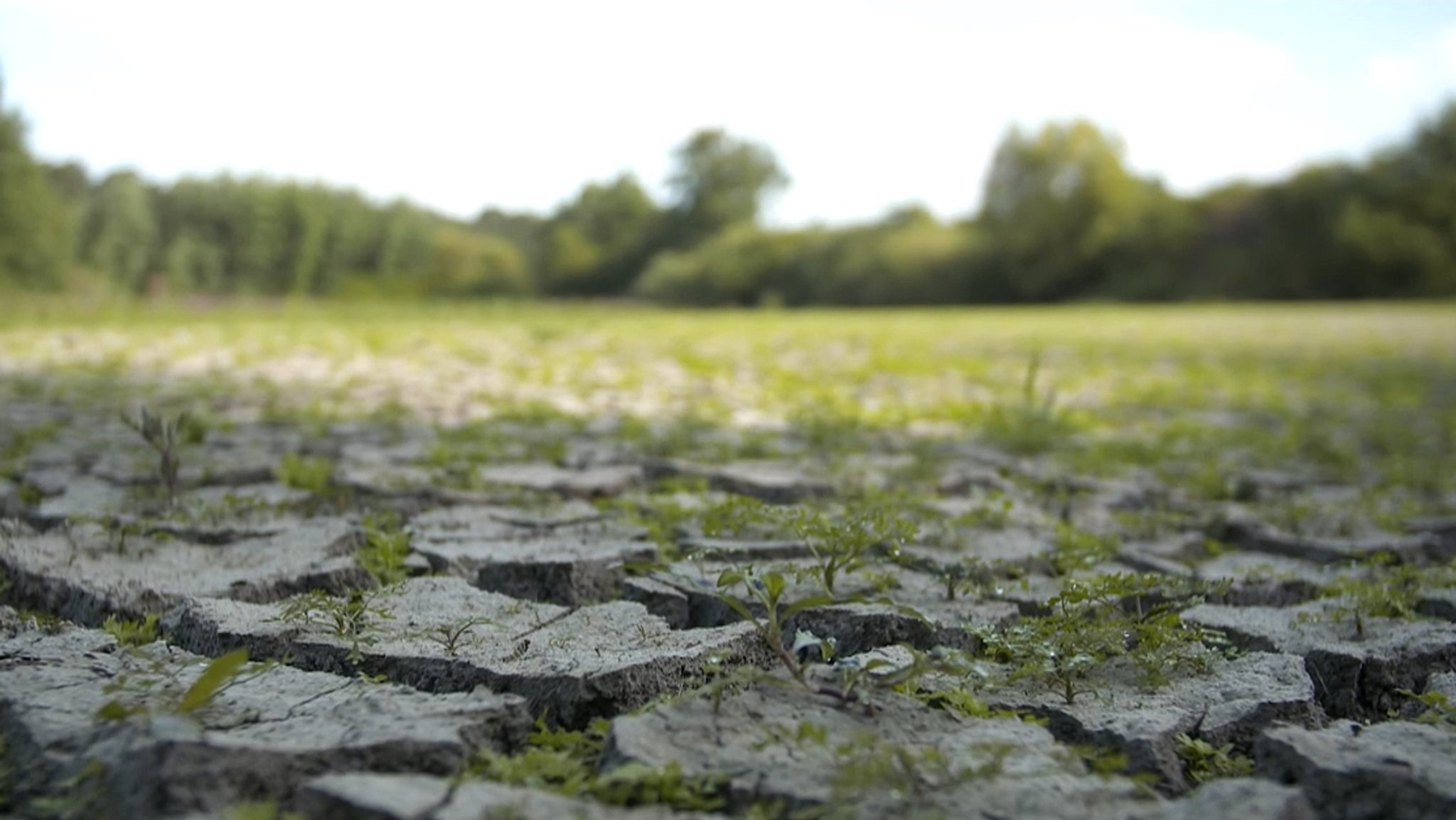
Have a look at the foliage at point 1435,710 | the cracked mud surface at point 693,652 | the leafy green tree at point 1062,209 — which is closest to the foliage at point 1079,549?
the cracked mud surface at point 693,652

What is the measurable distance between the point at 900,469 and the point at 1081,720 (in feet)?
6.99

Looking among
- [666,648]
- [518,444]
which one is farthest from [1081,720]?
[518,444]

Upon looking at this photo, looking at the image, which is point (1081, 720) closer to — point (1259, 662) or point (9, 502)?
point (1259, 662)

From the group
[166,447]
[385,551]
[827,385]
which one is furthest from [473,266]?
[385,551]

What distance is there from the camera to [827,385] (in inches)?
255

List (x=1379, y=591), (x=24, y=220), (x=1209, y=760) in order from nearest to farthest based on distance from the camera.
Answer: (x=1209, y=760), (x=1379, y=591), (x=24, y=220)

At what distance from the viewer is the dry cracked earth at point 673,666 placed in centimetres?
120

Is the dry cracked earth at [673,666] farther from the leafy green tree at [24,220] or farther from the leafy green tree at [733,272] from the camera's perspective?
the leafy green tree at [24,220]

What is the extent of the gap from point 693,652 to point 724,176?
172 ft

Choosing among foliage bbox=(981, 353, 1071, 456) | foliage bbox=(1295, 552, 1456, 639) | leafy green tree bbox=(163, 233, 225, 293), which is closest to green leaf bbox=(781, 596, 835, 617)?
foliage bbox=(1295, 552, 1456, 639)

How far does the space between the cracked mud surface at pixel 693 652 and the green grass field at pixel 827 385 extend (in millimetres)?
1062

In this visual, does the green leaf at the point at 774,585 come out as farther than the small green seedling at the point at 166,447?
No

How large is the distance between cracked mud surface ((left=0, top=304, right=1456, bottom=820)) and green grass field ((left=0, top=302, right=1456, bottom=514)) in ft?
3.48

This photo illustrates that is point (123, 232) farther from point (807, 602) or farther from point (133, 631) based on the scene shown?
point (807, 602)
